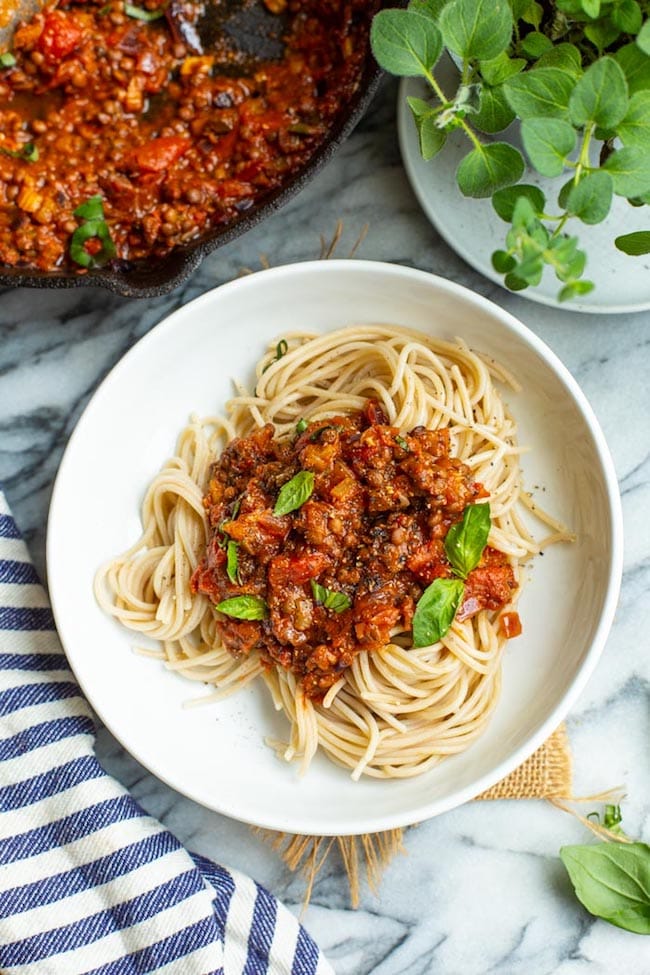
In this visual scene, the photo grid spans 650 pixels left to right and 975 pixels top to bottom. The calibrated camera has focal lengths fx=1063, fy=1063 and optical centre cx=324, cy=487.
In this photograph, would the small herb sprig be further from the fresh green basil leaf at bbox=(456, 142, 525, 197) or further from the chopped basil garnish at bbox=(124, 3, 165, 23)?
the chopped basil garnish at bbox=(124, 3, 165, 23)

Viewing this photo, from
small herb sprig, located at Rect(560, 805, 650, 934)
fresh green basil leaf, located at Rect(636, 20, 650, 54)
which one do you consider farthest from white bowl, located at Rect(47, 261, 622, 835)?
fresh green basil leaf, located at Rect(636, 20, 650, 54)

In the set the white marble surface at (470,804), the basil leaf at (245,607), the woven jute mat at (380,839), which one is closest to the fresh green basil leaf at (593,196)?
the white marble surface at (470,804)

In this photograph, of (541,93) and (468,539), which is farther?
(468,539)

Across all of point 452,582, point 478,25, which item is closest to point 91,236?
point 478,25

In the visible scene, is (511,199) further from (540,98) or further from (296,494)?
(296,494)

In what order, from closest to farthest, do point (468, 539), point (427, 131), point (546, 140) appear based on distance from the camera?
point (546, 140) < point (427, 131) < point (468, 539)

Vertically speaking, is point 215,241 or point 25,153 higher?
point 25,153
